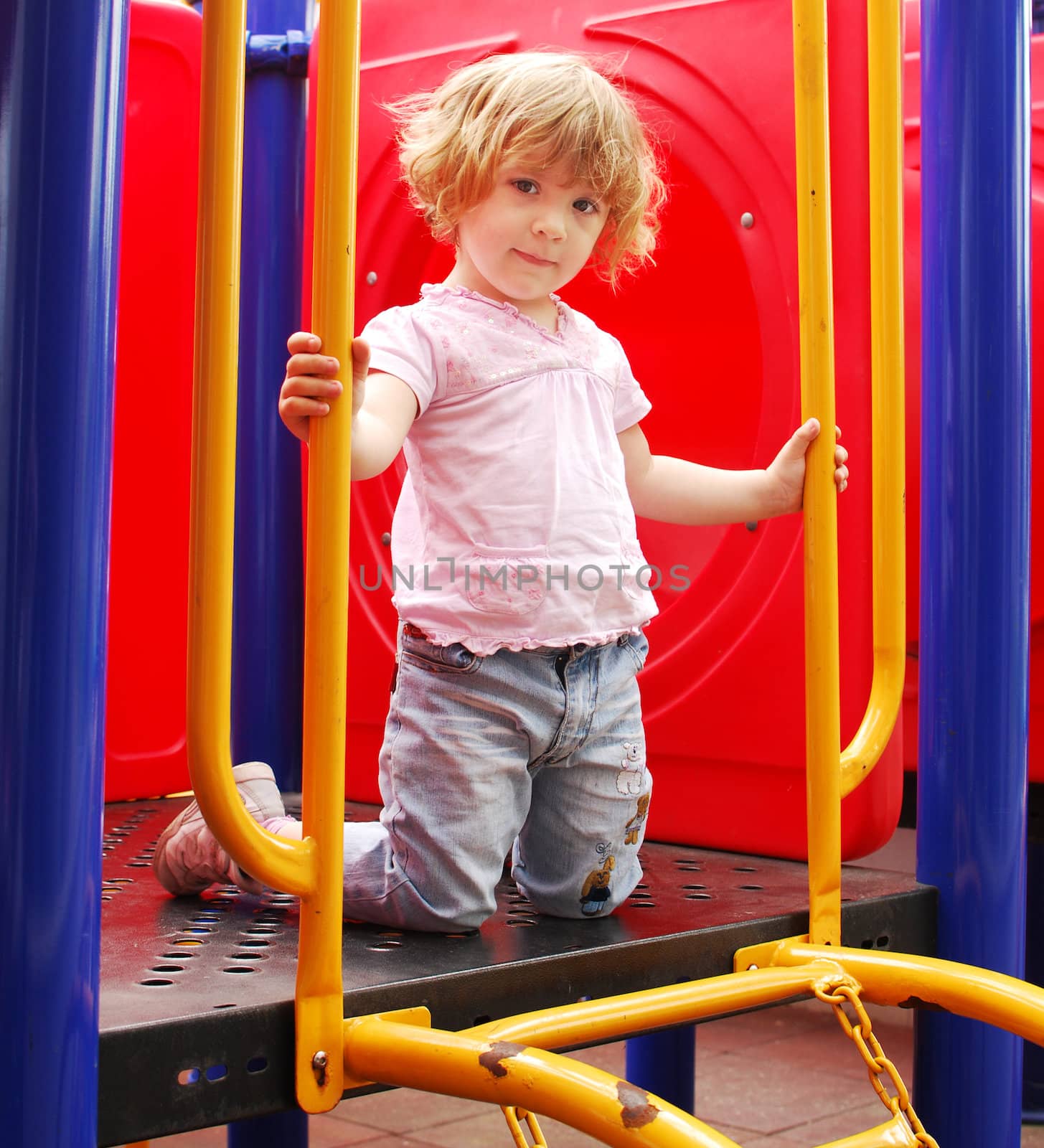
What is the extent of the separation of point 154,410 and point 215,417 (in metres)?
1.13

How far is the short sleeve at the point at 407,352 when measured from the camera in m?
1.22

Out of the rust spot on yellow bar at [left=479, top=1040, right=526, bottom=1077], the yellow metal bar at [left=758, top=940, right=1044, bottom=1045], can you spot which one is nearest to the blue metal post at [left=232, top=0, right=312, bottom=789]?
the yellow metal bar at [left=758, top=940, right=1044, bottom=1045]

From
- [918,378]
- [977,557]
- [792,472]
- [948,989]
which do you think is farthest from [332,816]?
[918,378]

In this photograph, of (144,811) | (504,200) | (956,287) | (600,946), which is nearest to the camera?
(600,946)

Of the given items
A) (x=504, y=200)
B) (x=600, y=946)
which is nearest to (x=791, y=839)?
(x=600, y=946)

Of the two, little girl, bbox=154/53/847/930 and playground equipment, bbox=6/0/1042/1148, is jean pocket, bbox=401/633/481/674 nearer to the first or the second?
little girl, bbox=154/53/847/930

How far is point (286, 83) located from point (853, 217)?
33.9 inches

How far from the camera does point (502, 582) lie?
4.03 ft

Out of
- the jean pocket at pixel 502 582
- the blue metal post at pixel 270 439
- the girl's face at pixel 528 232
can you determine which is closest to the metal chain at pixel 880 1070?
the jean pocket at pixel 502 582

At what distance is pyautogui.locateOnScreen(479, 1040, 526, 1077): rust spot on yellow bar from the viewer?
842mm

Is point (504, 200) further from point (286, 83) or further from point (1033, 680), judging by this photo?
point (1033, 680)

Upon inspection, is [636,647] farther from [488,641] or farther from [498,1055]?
[498,1055]

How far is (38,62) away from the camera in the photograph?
72cm

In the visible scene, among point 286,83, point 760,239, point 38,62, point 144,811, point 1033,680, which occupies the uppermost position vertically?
point 286,83
